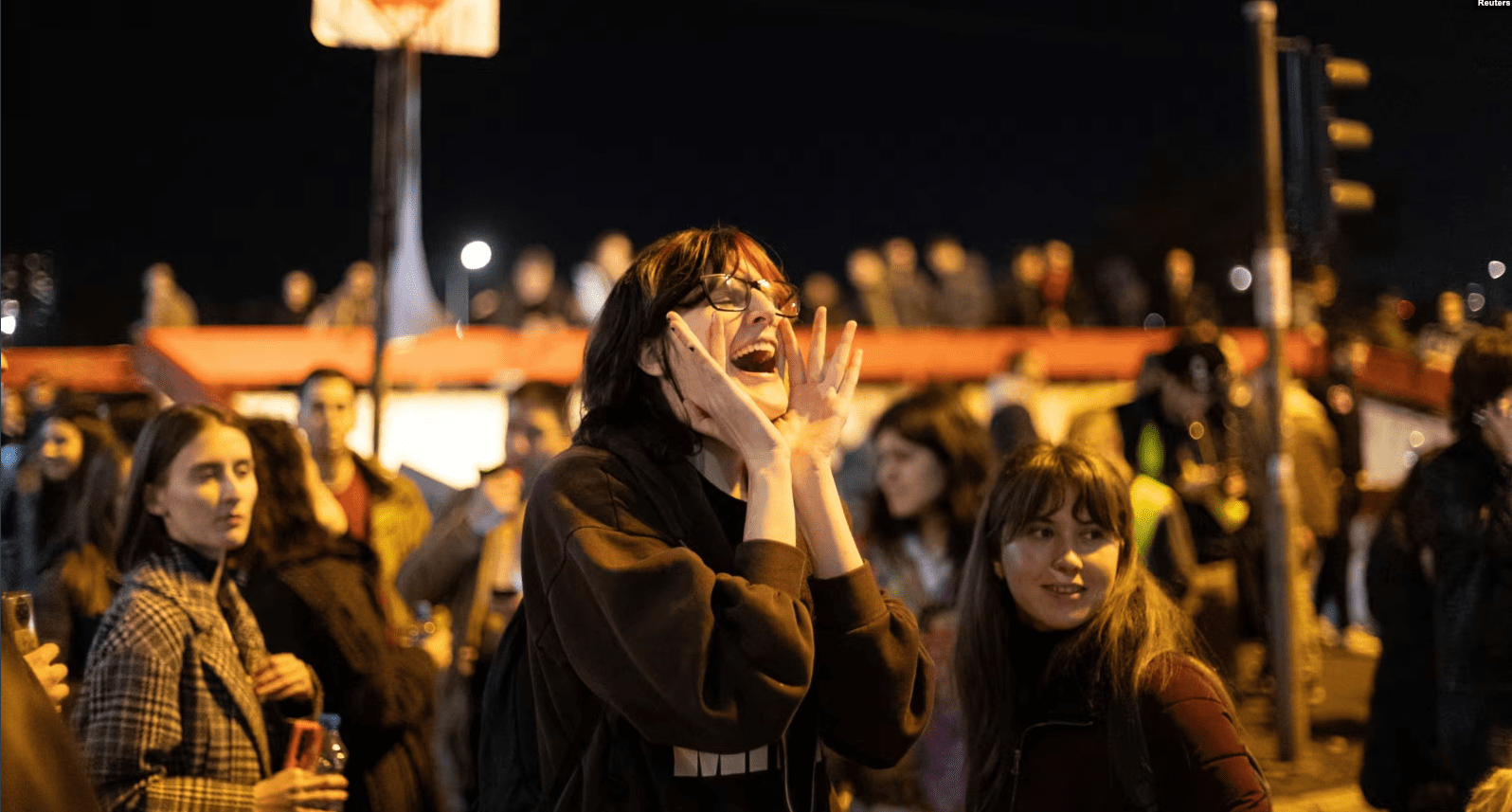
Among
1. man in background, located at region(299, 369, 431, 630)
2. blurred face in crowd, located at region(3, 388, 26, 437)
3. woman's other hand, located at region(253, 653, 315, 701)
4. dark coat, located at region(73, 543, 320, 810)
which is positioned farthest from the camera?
blurred face in crowd, located at region(3, 388, 26, 437)

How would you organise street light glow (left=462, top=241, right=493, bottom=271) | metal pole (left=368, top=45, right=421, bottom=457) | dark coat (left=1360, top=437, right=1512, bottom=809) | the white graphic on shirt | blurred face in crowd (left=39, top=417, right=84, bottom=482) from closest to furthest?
1. the white graphic on shirt
2. dark coat (left=1360, top=437, right=1512, bottom=809)
3. blurred face in crowd (left=39, top=417, right=84, bottom=482)
4. metal pole (left=368, top=45, right=421, bottom=457)
5. street light glow (left=462, top=241, right=493, bottom=271)

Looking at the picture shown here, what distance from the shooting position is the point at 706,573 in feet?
6.34

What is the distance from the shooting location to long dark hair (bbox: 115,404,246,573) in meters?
3.40

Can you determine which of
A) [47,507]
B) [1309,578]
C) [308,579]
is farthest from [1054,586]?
[1309,578]

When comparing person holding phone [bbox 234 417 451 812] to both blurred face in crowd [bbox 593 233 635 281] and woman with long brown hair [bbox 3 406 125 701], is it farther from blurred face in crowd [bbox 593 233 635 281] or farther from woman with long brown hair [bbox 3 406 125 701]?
blurred face in crowd [bbox 593 233 635 281]

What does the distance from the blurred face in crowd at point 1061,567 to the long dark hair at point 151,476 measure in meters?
2.00

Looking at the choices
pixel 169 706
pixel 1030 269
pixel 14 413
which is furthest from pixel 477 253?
pixel 169 706

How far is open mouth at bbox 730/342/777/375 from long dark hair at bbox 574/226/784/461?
4.3 inches

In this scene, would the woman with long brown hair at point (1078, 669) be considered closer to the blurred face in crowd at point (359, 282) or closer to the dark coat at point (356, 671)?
the dark coat at point (356, 671)

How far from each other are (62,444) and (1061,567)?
4.29 meters

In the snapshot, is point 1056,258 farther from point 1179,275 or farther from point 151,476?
point 151,476

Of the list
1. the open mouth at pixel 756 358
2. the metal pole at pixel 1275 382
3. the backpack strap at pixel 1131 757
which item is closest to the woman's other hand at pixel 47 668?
the open mouth at pixel 756 358

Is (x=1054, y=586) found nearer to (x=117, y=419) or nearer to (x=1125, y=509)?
(x=1125, y=509)

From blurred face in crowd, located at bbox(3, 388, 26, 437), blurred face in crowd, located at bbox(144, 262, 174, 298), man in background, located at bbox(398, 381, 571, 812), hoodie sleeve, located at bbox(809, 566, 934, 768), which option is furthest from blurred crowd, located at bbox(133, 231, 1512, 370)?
hoodie sleeve, located at bbox(809, 566, 934, 768)
